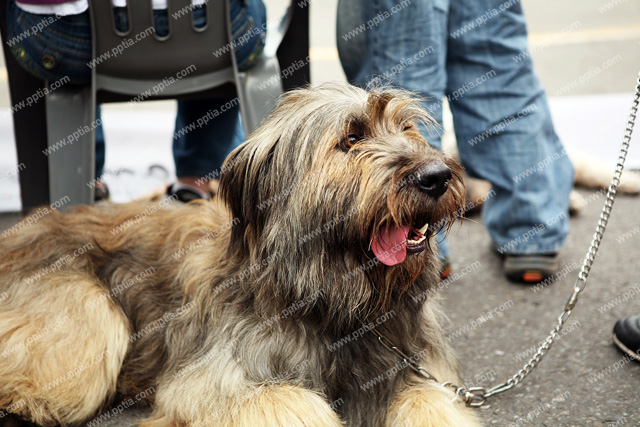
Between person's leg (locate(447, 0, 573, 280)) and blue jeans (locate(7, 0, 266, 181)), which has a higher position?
blue jeans (locate(7, 0, 266, 181))

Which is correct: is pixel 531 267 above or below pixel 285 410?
below

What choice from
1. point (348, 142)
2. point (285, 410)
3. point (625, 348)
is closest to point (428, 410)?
point (285, 410)

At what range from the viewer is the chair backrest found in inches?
134

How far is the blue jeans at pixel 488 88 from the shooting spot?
12.6 feet

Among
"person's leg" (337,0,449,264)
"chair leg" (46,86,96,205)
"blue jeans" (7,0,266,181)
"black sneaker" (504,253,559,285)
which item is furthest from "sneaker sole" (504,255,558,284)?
"chair leg" (46,86,96,205)

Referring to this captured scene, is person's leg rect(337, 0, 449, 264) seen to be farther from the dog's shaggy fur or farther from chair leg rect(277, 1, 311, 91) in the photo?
the dog's shaggy fur

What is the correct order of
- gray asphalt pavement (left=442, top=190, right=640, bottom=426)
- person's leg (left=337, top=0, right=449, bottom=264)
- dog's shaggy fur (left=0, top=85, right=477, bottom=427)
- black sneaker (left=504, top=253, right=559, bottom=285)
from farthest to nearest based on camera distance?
black sneaker (left=504, top=253, right=559, bottom=285)
person's leg (left=337, top=0, right=449, bottom=264)
gray asphalt pavement (left=442, top=190, right=640, bottom=426)
dog's shaggy fur (left=0, top=85, right=477, bottom=427)

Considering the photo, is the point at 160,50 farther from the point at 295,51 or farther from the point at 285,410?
the point at 285,410

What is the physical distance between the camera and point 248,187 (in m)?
2.64

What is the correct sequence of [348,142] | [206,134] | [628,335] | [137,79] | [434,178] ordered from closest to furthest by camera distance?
[434,178], [348,142], [628,335], [137,79], [206,134]

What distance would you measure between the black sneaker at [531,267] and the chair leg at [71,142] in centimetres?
245

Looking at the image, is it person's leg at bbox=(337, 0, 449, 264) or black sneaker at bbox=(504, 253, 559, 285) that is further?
black sneaker at bbox=(504, 253, 559, 285)

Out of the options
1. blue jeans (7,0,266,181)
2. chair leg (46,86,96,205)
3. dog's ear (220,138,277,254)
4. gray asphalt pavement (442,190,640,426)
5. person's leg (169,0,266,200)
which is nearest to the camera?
dog's ear (220,138,277,254)

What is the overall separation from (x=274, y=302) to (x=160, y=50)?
157cm
